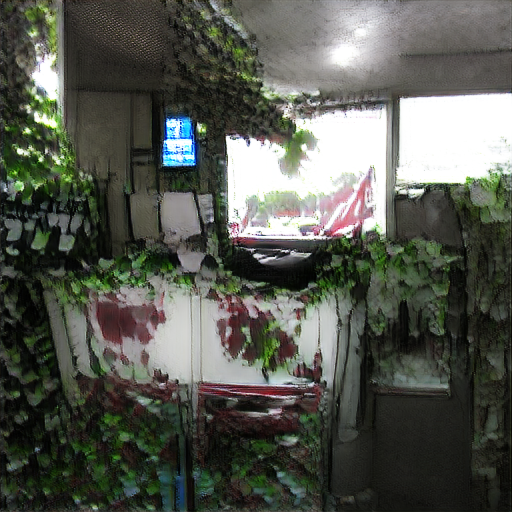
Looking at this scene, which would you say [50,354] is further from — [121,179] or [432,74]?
[432,74]

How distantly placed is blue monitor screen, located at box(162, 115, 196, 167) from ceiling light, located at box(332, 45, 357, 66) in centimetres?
55

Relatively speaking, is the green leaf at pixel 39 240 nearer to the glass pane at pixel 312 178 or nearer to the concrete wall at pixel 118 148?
the concrete wall at pixel 118 148

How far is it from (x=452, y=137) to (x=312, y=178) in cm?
49

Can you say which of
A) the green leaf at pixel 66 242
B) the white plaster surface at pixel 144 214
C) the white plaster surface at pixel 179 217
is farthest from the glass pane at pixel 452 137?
the green leaf at pixel 66 242

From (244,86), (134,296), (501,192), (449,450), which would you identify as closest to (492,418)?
(449,450)

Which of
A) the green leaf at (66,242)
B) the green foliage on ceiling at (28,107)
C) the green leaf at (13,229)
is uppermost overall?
the green foliage on ceiling at (28,107)

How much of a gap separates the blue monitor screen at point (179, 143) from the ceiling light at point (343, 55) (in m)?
0.55

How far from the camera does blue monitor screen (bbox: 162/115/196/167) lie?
1627 mm

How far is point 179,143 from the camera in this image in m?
1.63

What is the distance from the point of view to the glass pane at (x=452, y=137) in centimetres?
156

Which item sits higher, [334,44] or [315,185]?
[334,44]

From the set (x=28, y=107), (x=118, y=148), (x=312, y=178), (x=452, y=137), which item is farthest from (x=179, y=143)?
(x=452, y=137)

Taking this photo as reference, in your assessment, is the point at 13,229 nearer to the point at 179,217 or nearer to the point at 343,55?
the point at 179,217

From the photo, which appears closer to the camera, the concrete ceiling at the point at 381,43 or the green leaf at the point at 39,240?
the concrete ceiling at the point at 381,43
